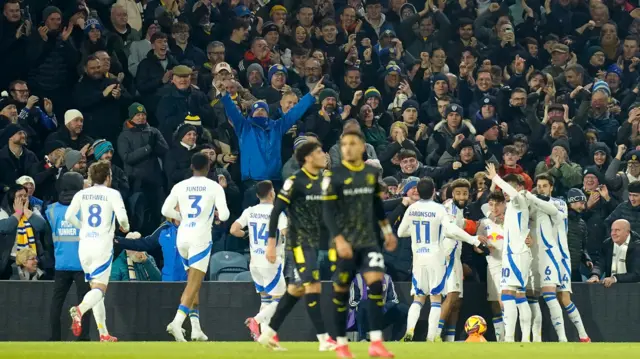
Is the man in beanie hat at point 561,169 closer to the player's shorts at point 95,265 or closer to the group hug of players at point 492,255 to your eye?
the group hug of players at point 492,255

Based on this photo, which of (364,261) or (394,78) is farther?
(394,78)

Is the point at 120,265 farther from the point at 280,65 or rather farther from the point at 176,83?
the point at 280,65

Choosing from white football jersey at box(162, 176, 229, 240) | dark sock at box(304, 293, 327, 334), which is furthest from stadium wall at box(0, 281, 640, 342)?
dark sock at box(304, 293, 327, 334)

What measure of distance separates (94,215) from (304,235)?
407 centimetres

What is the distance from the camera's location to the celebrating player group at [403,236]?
49.9 ft

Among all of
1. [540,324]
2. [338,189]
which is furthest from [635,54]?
[338,189]

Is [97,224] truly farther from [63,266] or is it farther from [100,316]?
[100,316]

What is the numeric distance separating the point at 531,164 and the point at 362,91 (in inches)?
124

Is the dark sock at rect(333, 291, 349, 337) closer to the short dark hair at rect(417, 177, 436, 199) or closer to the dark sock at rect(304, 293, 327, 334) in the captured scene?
the dark sock at rect(304, 293, 327, 334)

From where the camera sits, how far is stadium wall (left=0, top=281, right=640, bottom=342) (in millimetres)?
19516

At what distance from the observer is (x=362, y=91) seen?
24484mm

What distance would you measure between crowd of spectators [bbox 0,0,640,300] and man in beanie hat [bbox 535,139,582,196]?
32 millimetres

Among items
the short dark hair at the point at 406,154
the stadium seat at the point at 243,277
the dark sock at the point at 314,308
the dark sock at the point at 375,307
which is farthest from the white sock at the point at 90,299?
the short dark hair at the point at 406,154

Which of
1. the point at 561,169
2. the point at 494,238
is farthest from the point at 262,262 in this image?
the point at 561,169
